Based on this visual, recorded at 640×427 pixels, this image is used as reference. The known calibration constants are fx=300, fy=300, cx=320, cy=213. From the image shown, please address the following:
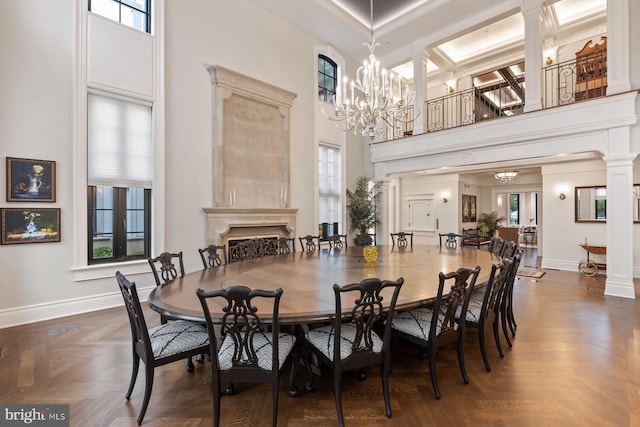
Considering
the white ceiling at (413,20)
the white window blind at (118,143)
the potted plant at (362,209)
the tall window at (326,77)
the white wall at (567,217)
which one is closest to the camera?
the white window blind at (118,143)

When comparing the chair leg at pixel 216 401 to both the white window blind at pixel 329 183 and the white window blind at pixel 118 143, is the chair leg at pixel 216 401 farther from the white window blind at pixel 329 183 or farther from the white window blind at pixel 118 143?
the white window blind at pixel 329 183

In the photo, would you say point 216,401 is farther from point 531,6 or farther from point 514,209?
point 514,209

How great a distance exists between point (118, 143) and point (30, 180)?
107 centimetres

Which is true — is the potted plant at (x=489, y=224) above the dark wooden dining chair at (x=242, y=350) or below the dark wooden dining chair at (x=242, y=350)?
above

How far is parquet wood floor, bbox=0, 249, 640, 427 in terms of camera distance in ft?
6.21

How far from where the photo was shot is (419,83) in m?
6.88

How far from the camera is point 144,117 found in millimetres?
4438

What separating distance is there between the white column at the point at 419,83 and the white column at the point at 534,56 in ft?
6.64

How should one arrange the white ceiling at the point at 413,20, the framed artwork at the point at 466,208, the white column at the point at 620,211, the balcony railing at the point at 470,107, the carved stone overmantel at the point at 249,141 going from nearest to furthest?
the white column at the point at 620,211 → the carved stone overmantel at the point at 249,141 → the white ceiling at the point at 413,20 → the balcony railing at the point at 470,107 → the framed artwork at the point at 466,208

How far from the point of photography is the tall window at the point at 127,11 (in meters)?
4.07

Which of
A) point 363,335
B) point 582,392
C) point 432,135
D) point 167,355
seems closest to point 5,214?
point 167,355

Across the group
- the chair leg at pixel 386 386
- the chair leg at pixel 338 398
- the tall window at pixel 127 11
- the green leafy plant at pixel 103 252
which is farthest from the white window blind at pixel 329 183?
the chair leg at pixel 338 398

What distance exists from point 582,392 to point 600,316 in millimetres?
2215

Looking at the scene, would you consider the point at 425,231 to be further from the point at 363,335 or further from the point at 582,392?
the point at 363,335
